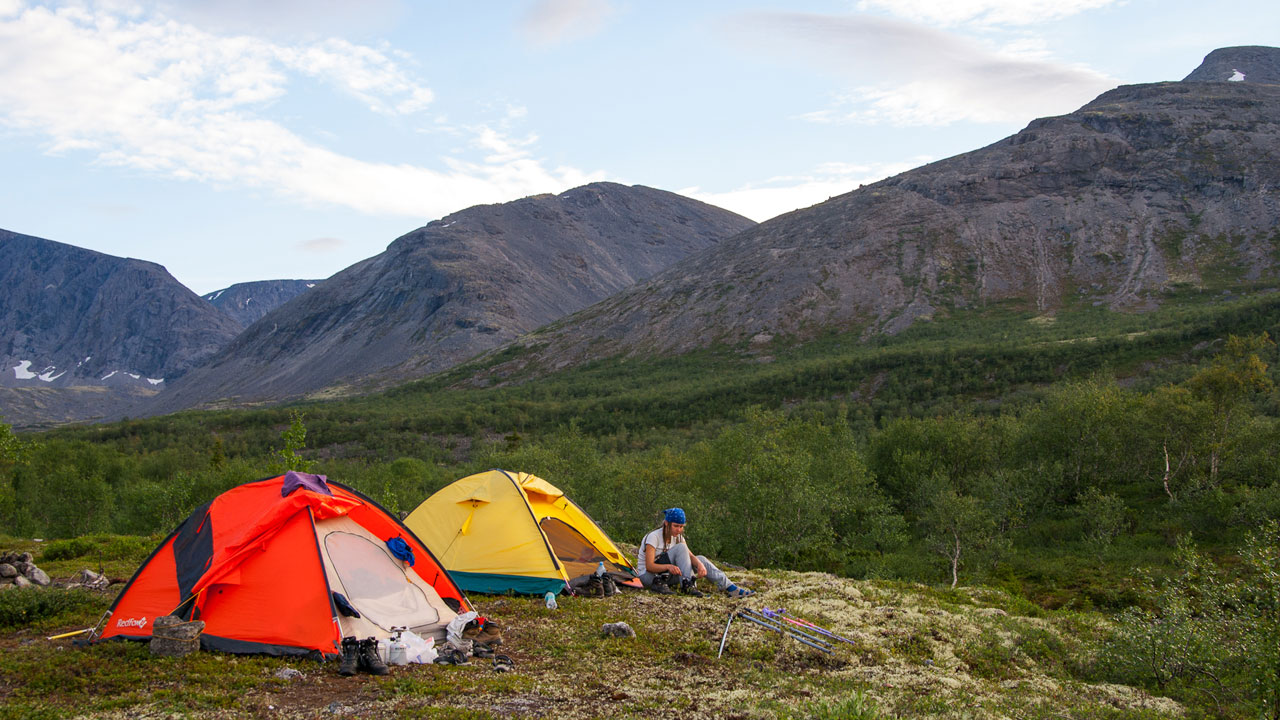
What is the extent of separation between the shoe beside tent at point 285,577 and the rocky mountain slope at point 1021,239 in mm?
100107

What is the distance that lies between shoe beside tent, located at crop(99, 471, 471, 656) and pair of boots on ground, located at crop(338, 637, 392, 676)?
0.58 meters

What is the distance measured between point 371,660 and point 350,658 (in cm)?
29

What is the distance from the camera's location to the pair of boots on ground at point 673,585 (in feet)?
49.0

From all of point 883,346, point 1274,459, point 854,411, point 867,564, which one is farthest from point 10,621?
point 883,346

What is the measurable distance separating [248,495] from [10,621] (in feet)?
13.0

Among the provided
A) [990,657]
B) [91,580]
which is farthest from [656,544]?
[91,580]

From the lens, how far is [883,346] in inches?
3907

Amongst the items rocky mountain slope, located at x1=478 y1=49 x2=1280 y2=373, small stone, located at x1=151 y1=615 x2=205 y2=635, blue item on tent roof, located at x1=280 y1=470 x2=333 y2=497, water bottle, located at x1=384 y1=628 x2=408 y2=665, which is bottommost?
water bottle, located at x1=384 y1=628 x2=408 y2=665

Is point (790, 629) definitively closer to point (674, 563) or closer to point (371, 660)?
point (674, 563)

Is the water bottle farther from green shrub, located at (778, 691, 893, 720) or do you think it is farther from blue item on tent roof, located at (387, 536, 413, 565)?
green shrub, located at (778, 691, 893, 720)

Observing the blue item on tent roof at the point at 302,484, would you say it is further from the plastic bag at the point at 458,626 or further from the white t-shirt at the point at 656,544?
the white t-shirt at the point at 656,544

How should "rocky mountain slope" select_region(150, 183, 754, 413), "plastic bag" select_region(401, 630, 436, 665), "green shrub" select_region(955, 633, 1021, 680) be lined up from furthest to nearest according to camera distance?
"rocky mountain slope" select_region(150, 183, 754, 413)
"green shrub" select_region(955, 633, 1021, 680)
"plastic bag" select_region(401, 630, 436, 665)

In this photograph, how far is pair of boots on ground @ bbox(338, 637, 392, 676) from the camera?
9.79 metres

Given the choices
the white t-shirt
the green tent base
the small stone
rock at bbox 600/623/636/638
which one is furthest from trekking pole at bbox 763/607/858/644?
the small stone
